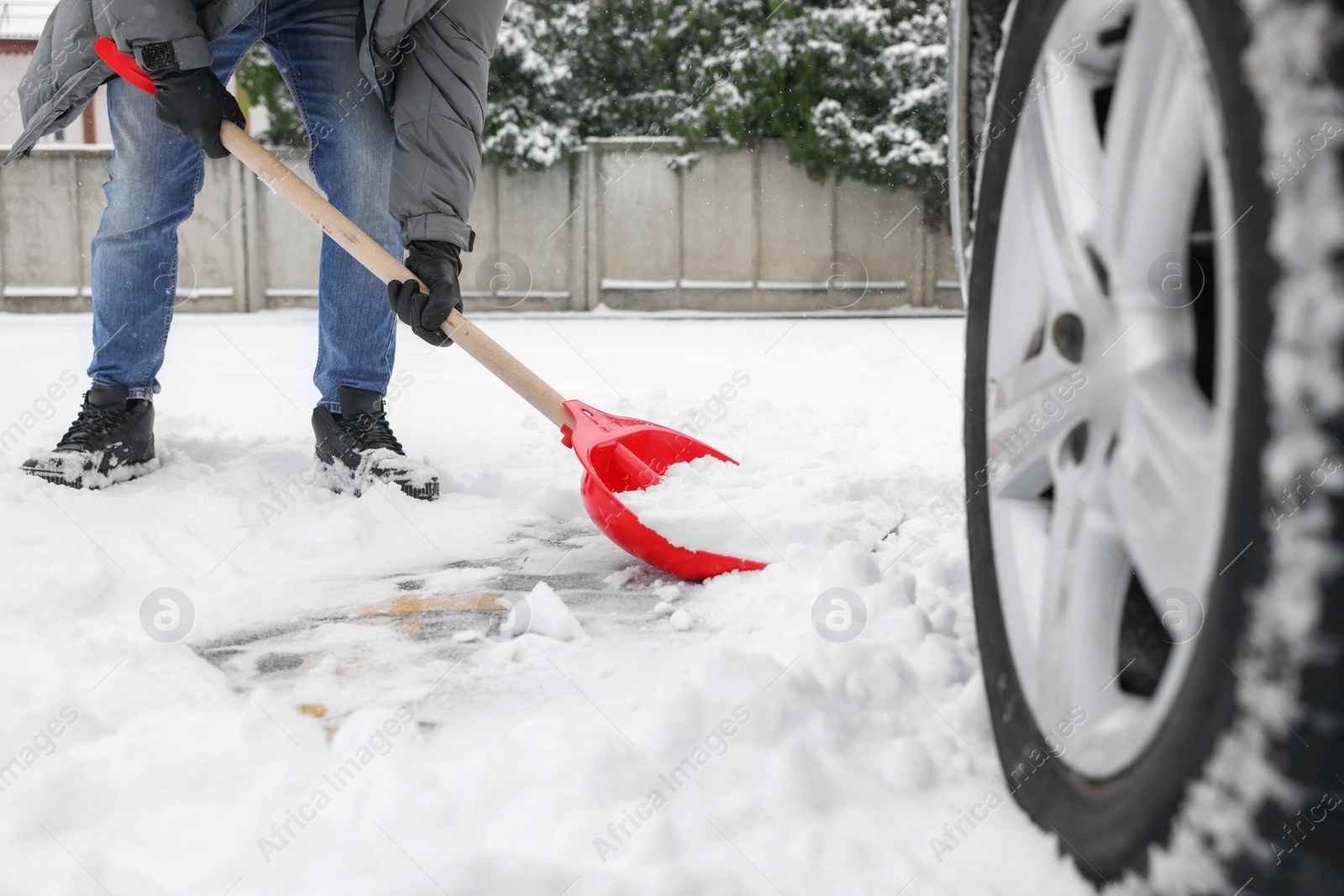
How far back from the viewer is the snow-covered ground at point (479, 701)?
82 centimetres

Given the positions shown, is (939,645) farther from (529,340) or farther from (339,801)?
(529,340)

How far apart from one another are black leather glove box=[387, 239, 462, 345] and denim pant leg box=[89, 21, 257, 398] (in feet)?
1.95

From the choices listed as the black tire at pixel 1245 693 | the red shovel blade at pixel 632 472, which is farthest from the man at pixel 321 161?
the black tire at pixel 1245 693

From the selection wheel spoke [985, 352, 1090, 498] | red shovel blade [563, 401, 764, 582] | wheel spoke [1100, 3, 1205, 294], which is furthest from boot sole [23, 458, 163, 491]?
wheel spoke [1100, 3, 1205, 294]

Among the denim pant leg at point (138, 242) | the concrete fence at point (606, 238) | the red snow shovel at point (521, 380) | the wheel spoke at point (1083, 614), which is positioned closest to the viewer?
the wheel spoke at point (1083, 614)

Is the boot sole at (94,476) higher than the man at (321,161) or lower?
lower

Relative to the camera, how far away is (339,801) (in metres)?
0.90

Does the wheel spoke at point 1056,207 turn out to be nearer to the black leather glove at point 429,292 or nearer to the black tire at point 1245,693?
the black tire at point 1245,693

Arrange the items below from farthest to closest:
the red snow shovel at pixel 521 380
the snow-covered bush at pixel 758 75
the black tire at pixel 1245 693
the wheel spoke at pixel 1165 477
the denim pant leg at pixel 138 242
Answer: the snow-covered bush at pixel 758 75 → the denim pant leg at pixel 138 242 → the red snow shovel at pixel 521 380 → the wheel spoke at pixel 1165 477 → the black tire at pixel 1245 693

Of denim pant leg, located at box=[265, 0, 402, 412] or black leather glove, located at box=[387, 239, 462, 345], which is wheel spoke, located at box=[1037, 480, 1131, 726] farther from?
denim pant leg, located at box=[265, 0, 402, 412]

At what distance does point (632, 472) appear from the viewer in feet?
6.51

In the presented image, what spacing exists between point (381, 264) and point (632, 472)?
69cm

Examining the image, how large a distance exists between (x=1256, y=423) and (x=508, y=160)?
929 cm

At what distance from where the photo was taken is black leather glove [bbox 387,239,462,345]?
6.55 feet
